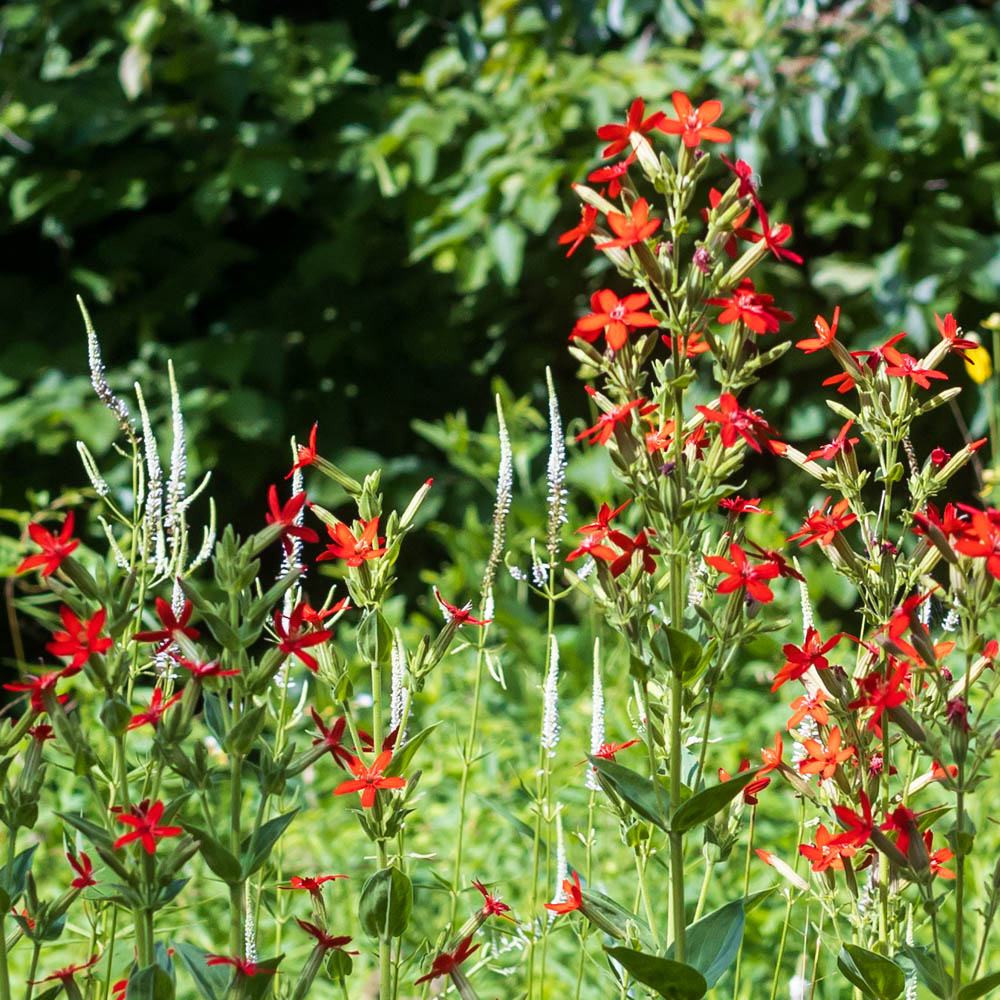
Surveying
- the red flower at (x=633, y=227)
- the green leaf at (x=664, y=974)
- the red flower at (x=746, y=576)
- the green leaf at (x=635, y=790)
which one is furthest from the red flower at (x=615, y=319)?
the green leaf at (x=664, y=974)

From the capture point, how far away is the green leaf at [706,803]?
2.52 feet

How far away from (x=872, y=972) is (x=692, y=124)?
0.57m

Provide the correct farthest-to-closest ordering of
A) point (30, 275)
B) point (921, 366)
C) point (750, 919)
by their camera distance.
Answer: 1. point (30, 275)
2. point (750, 919)
3. point (921, 366)

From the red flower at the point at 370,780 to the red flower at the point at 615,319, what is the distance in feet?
1.03

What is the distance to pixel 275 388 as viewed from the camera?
293 centimetres

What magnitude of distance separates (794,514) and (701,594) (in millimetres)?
2276

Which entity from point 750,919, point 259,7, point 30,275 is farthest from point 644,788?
point 259,7

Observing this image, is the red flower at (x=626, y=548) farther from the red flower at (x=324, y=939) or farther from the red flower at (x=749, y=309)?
the red flower at (x=324, y=939)

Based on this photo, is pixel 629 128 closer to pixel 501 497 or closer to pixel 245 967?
pixel 501 497

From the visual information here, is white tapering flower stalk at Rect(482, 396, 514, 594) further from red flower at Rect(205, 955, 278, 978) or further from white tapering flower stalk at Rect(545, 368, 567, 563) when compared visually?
red flower at Rect(205, 955, 278, 978)

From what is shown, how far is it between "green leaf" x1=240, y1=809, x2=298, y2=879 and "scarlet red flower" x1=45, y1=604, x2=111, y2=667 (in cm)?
15

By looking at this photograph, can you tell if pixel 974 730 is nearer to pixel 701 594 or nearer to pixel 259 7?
pixel 701 594

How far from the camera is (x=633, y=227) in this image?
0.78 metres

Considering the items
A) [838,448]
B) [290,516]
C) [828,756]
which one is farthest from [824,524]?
[290,516]
